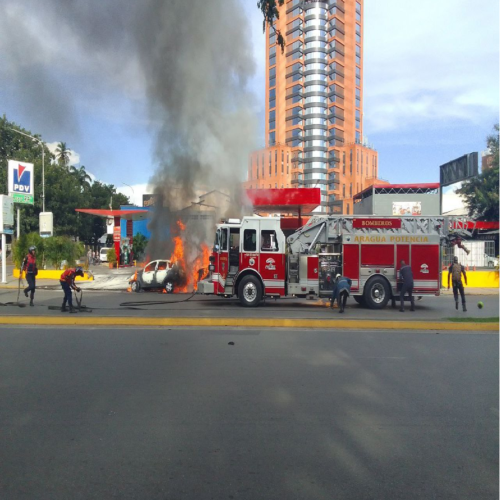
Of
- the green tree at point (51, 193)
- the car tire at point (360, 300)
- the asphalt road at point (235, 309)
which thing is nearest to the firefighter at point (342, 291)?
the asphalt road at point (235, 309)

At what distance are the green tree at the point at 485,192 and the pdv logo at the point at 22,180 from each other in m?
38.5

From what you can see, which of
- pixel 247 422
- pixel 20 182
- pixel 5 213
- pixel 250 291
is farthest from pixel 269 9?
pixel 20 182

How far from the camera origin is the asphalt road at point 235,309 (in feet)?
39.0

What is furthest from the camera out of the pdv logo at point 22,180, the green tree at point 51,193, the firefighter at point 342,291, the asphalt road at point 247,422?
the green tree at point 51,193

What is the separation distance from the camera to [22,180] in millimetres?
24578

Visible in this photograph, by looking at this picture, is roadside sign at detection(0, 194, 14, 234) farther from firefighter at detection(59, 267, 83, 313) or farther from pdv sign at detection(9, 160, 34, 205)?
firefighter at detection(59, 267, 83, 313)

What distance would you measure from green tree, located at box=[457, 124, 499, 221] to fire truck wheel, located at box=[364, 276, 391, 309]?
111 feet

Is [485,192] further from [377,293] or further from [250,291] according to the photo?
[250,291]

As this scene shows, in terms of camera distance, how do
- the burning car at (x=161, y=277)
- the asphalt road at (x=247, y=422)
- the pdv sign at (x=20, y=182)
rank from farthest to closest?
the pdv sign at (x=20, y=182) → the burning car at (x=161, y=277) → the asphalt road at (x=247, y=422)

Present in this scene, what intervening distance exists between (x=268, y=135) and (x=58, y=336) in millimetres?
99370

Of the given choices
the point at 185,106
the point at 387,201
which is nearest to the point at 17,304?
the point at 185,106

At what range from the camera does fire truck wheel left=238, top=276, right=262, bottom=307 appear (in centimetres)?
1399

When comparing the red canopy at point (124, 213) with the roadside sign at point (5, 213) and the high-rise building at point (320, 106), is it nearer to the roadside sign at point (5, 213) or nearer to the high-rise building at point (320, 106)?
the roadside sign at point (5, 213)

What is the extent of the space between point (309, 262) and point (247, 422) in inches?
389
